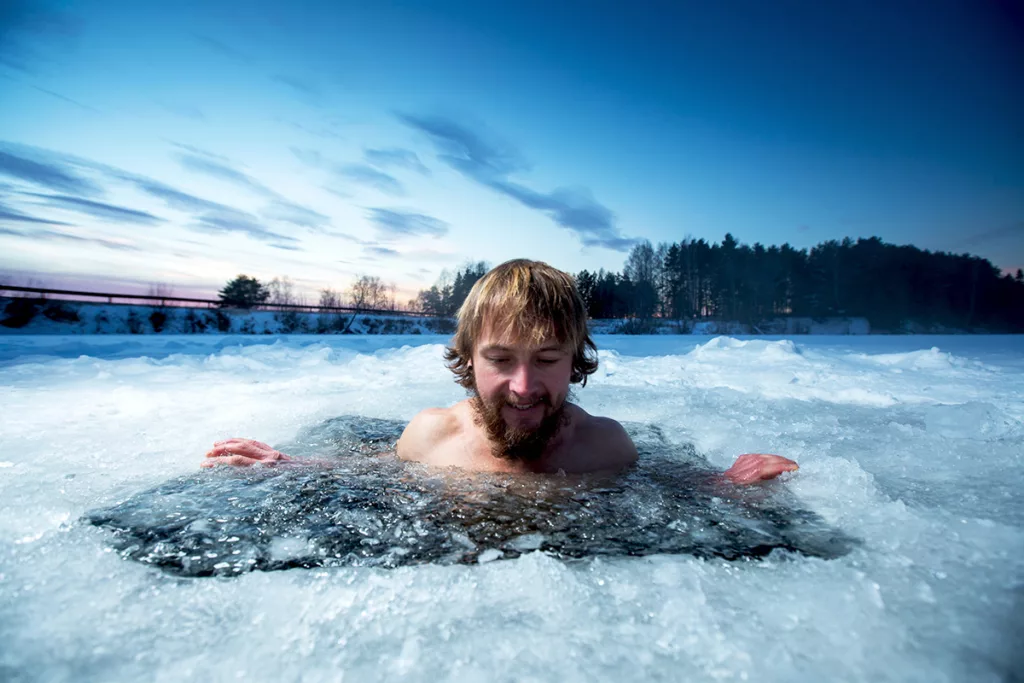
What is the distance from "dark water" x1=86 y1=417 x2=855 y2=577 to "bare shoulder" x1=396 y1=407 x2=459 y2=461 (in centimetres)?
25

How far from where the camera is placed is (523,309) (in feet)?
5.86

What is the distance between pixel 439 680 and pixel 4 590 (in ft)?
3.42

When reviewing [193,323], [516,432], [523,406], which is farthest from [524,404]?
[193,323]

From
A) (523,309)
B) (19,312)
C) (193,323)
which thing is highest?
(523,309)

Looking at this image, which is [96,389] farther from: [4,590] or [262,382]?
[4,590]

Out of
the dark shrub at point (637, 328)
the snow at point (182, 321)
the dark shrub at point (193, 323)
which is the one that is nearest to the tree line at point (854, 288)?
the dark shrub at point (637, 328)

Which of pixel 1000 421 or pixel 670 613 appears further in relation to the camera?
pixel 1000 421

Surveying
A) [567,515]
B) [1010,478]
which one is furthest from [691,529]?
[1010,478]

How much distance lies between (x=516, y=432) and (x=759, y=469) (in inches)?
41.0

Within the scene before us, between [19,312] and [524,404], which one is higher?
[19,312]

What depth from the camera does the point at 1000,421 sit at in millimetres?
2828

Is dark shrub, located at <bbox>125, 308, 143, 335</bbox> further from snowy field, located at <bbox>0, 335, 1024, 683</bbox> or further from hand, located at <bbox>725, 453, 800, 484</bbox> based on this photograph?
hand, located at <bbox>725, 453, 800, 484</bbox>

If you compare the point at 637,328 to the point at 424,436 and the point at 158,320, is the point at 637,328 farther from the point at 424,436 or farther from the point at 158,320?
the point at 424,436

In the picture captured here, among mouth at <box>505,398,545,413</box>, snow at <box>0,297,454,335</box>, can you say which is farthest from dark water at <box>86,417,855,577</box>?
snow at <box>0,297,454,335</box>
